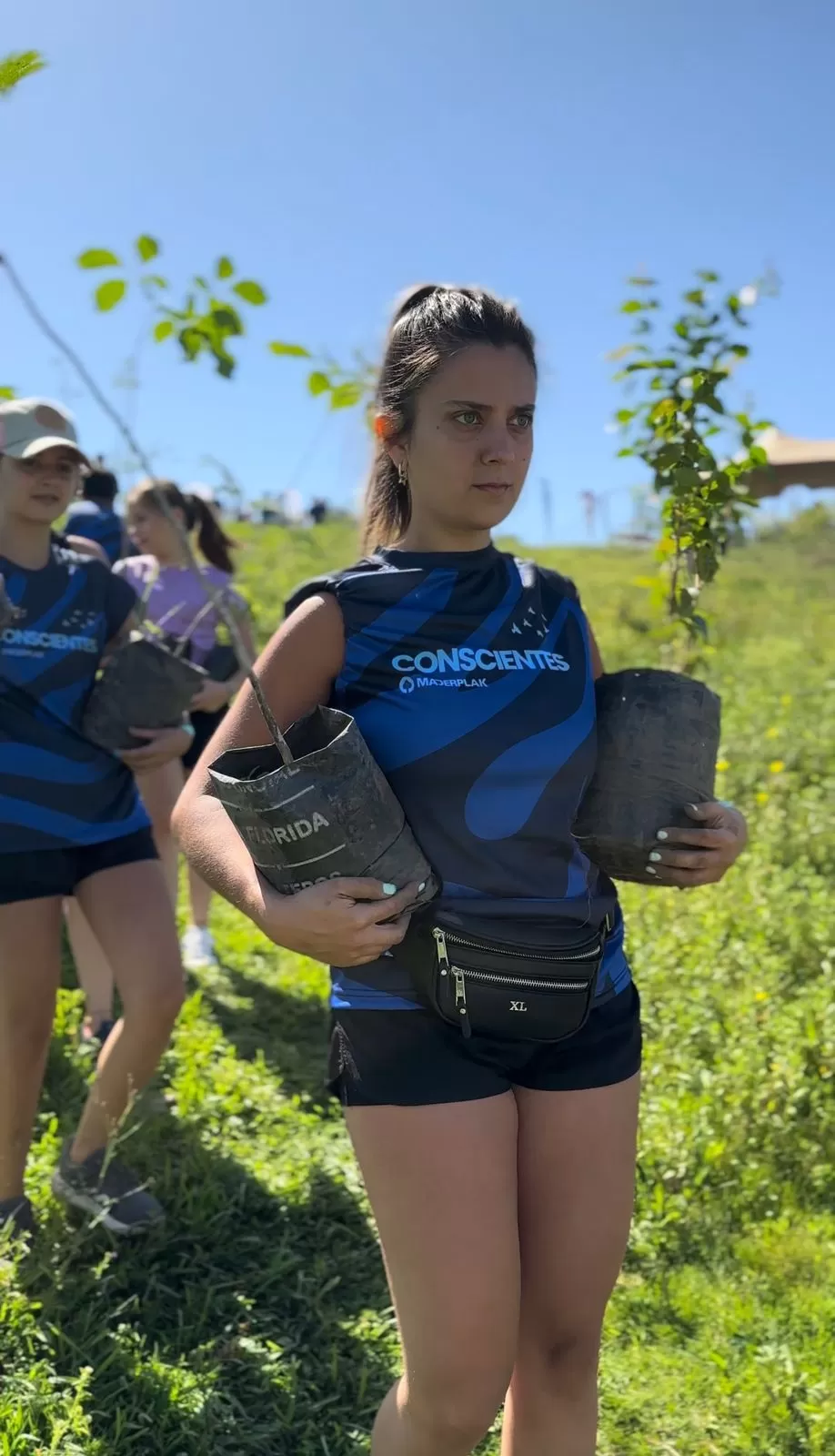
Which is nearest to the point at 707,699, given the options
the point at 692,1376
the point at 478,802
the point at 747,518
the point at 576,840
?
the point at 576,840

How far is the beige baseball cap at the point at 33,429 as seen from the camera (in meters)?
2.73

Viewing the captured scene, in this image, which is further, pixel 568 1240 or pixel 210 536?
pixel 210 536

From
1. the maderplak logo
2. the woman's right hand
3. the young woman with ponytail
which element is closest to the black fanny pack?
the woman's right hand

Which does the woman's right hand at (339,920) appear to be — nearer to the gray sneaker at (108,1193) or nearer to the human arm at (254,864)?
the human arm at (254,864)

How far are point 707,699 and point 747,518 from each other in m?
1.30

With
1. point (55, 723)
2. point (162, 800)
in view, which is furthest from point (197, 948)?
point (55, 723)

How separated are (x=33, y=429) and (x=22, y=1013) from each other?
1499 mm

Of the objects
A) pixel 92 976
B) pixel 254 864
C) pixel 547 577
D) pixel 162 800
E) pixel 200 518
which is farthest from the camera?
pixel 200 518

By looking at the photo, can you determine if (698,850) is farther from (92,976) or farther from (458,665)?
(92,976)

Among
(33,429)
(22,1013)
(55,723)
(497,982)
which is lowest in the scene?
(22,1013)

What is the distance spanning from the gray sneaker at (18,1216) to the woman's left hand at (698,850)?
1.86 m

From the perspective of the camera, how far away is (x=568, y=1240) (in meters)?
1.49

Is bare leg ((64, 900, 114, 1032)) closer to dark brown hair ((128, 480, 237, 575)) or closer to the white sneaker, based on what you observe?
the white sneaker

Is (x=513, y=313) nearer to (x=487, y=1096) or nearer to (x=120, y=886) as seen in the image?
(x=487, y=1096)
